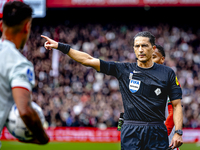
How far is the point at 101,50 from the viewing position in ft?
59.1

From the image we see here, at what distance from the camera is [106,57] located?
1766 centimetres

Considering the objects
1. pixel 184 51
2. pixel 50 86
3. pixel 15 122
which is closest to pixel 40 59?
pixel 50 86

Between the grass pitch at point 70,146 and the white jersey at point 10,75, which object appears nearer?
the white jersey at point 10,75

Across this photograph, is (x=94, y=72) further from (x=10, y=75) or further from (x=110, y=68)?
(x=10, y=75)

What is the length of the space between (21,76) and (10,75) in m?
0.08

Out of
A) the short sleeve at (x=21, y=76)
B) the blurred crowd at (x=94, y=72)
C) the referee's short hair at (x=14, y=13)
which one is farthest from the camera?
the blurred crowd at (x=94, y=72)

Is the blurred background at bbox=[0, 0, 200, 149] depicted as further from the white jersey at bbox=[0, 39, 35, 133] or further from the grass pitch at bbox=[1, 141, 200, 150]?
the white jersey at bbox=[0, 39, 35, 133]

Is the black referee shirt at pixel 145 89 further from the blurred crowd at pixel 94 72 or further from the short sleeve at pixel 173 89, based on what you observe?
the blurred crowd at pixel 94 72

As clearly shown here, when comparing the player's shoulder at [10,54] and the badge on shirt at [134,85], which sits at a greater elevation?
the player's shoulder at [10,54]

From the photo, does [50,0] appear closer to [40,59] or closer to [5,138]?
[40,59]

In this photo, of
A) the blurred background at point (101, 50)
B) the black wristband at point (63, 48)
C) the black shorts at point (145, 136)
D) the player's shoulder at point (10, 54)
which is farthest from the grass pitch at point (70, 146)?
the player's shoulder at point (10, 54)

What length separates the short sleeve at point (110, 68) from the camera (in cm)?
386

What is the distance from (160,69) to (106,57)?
544 inches

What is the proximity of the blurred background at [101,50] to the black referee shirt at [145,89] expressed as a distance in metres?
9.79
